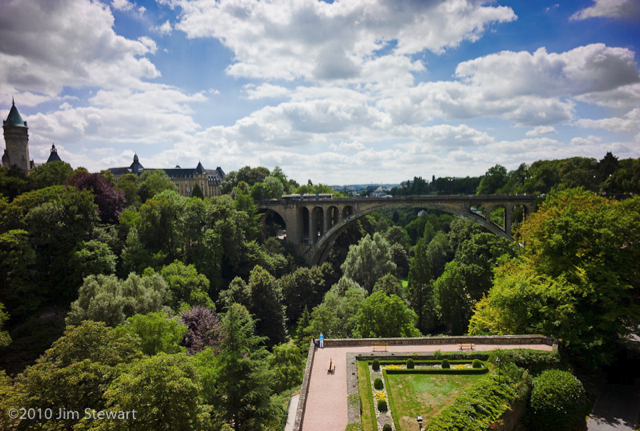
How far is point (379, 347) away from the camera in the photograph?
19453 millimetres

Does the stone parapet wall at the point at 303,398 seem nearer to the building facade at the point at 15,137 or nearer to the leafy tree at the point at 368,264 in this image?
the leafy tree at the point at 368,264

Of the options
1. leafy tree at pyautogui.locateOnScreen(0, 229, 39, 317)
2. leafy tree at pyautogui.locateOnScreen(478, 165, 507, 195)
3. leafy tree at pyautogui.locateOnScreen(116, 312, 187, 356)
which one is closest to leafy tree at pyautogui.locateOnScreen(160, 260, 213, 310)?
leafy tree at pyautogui.locateOnScreen(116, 312, 187, 356)

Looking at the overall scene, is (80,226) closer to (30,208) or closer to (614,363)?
(30,208)

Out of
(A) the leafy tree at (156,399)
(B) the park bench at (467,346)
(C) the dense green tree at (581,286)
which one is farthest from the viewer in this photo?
(B) the park bench at (467,346)

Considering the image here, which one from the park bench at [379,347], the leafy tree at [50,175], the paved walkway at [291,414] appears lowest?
the paved walkway at [291,414]

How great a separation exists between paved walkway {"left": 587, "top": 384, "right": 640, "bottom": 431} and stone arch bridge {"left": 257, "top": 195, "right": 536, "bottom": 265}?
22.4m

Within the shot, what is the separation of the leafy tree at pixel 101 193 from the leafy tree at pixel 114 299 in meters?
12.8

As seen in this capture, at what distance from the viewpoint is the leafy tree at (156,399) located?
10578 millimetres

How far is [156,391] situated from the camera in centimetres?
1098

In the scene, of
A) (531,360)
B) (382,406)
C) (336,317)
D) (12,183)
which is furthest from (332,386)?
(12,183)

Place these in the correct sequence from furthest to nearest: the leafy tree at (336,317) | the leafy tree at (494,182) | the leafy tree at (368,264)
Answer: the leafy tree at (494,182) < the leafy tree at (368,264) < the leafy tree at (336,317)

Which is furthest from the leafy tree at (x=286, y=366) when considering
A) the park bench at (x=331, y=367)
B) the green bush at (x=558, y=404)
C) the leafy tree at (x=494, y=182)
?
the leafy tree at (x=494, y=182)

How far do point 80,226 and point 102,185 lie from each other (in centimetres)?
782

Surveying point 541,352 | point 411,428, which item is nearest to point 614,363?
point 541,352
